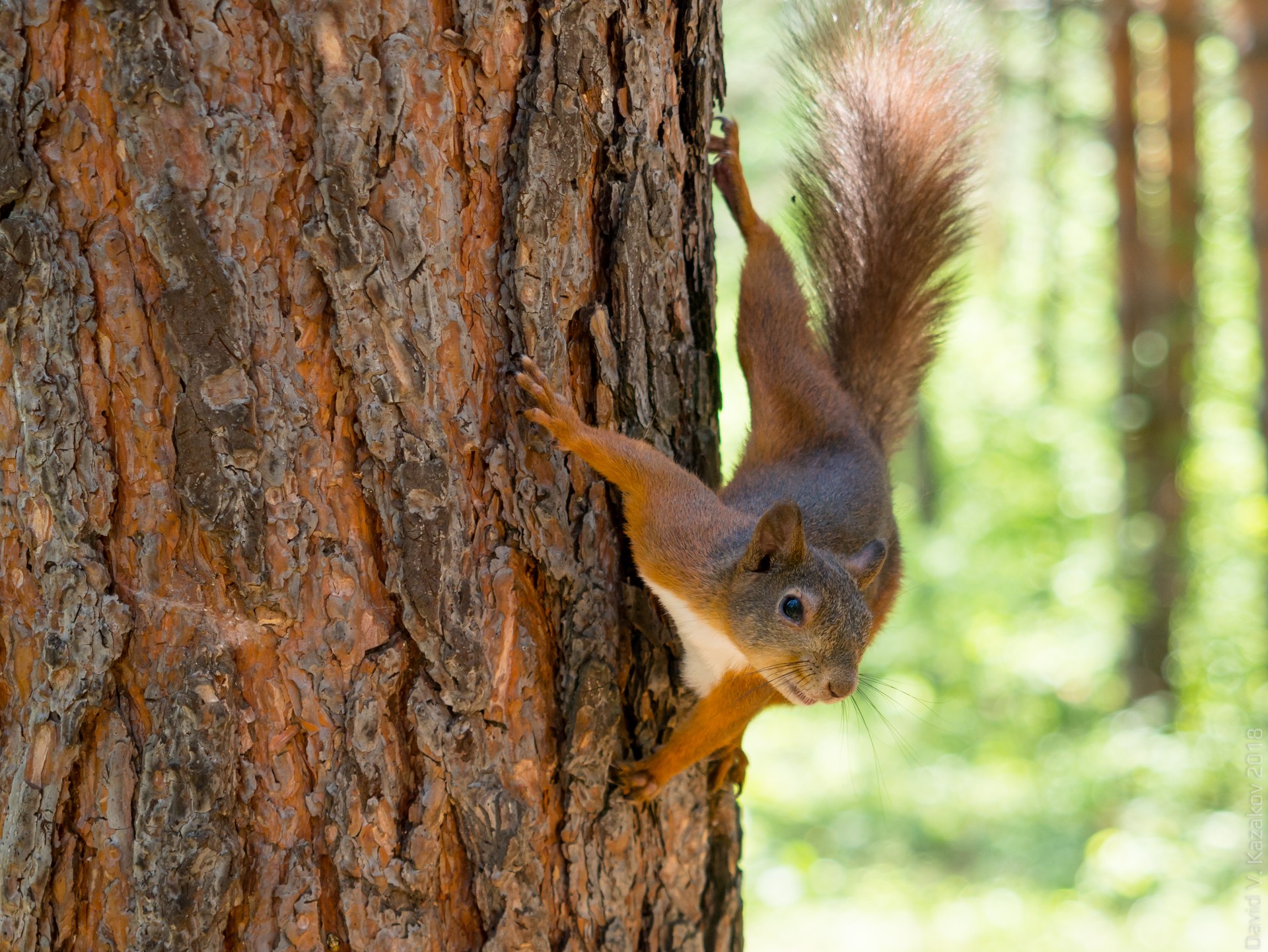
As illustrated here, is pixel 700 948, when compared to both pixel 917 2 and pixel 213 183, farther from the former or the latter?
pixel 917 2

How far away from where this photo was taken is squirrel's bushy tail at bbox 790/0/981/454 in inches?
88.8

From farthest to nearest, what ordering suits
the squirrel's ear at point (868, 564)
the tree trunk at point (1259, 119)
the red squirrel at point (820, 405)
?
the tree trunk at point (1259, 119), the squirrel's ear at point (868, 564), the red squirrel at point (820, 405)

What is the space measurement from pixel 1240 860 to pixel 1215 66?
1036cm

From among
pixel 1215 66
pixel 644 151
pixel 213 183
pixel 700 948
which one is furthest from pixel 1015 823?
pixel 1215 66

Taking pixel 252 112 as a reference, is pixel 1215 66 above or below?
above

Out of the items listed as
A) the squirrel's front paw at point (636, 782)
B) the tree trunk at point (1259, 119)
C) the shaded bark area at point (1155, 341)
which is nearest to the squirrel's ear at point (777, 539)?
the squirrel's front paw at point (636, 782)

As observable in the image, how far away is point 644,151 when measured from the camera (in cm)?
160

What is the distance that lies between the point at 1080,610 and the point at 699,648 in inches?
302

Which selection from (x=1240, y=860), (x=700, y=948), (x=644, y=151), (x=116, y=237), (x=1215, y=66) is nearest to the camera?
(x=116, y=237)

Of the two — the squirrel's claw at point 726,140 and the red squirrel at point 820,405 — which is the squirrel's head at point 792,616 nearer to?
the red squirrel at point 820,405

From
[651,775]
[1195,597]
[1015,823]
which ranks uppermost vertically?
[1195,597]

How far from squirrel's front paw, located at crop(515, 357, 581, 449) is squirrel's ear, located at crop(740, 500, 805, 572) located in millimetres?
573

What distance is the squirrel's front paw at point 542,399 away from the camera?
1.49 m

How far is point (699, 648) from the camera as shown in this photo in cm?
196
